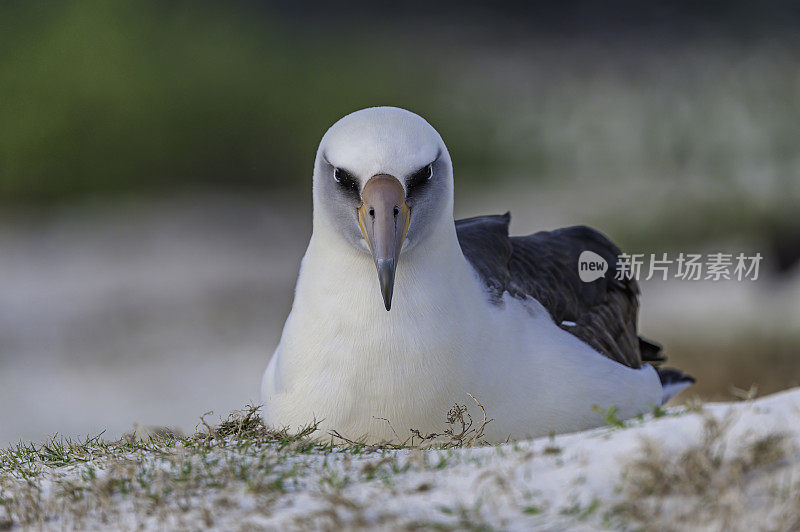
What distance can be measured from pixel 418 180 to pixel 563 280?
1576mm

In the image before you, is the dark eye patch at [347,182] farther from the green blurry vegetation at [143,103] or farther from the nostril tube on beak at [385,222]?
the green blurry vegetation at [143,103]

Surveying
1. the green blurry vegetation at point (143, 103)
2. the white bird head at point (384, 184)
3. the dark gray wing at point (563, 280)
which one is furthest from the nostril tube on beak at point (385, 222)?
the green blurry vegetation at point (143, 103)

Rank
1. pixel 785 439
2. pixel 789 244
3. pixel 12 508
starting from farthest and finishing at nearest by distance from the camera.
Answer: pixel 789 244
pixel 12 508
pixel 785 439

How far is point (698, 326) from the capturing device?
1292cm

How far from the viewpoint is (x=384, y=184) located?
383 cm

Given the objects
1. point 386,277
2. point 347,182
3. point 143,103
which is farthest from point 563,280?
point 143,103

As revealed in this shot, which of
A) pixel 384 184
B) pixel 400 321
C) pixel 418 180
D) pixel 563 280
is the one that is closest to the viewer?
pixel 384 184

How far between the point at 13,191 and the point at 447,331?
1508 centimetres

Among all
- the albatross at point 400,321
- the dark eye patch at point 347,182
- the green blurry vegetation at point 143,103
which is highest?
the green blurry vegetation at point 143,103

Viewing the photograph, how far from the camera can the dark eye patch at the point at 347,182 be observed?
3.93 m

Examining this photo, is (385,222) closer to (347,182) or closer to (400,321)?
(347,182)

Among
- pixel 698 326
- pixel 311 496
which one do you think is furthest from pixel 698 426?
pixel 698 326

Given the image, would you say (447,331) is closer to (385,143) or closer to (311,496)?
(385,143)

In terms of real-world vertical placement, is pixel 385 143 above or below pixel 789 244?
below
